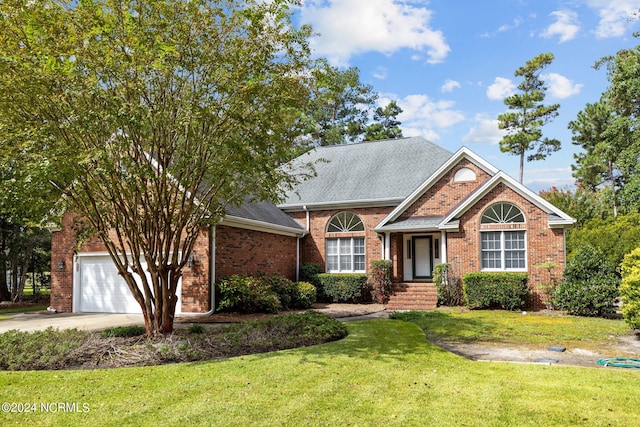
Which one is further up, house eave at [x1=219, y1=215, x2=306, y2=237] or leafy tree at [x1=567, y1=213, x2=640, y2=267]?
house eave at [x1=219, y1=215, x2=306, y2=237]

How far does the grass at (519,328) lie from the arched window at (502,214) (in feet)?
11.2

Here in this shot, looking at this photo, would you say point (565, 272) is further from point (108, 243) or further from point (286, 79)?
point (108, 243)

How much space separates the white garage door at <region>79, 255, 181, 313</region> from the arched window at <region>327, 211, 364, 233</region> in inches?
353

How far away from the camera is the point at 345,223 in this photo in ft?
68.4

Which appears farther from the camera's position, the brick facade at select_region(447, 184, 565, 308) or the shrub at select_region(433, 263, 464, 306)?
the shrub at select_region(433, 263, 464, 306)

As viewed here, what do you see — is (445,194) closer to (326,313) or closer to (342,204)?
(342,204)

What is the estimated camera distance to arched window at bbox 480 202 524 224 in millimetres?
16609

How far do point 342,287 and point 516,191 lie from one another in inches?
297

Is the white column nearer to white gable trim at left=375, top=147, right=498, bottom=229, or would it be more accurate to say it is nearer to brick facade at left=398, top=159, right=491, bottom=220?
white gable trim at left=375, top=147, right=498, bottom=229

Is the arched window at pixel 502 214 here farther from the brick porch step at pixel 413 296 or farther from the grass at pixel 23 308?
the grass at pixel 23 308

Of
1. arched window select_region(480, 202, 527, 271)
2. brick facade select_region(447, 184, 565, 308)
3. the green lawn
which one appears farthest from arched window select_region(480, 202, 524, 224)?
the green lawn

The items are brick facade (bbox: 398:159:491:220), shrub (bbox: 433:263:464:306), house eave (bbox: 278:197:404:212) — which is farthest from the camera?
house eave (bbox: 278:197:404:212)

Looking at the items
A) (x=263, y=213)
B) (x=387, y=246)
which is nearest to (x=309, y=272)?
(x=263, y=213)

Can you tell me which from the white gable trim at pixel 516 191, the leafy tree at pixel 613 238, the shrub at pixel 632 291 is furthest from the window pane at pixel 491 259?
the shrub at pixel 632 291
